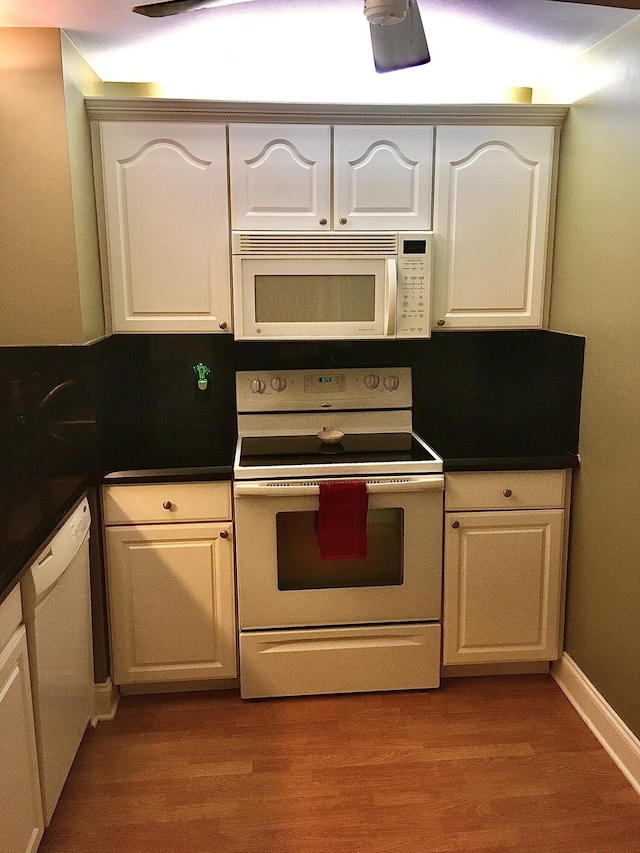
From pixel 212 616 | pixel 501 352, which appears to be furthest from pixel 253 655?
pixel 501 352

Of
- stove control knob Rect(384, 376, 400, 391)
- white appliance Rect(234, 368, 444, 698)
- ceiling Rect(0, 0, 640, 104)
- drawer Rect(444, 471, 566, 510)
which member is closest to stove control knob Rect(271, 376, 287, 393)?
white appliance Rect(234, 368, 444, 698)

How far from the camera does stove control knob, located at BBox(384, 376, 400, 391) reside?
9.67ft

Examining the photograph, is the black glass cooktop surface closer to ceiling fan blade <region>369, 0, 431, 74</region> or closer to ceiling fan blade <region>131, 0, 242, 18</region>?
ceiling fan blade <region>369, 0, 431, 74</region>

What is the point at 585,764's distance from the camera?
2.28 metres

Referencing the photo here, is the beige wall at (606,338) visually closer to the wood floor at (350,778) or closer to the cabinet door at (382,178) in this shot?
the wood floor at (350,778)

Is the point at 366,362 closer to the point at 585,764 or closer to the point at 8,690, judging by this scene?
the point at 585,764

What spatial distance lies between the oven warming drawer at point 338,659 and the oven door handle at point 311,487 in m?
0.53

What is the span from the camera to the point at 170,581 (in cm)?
253

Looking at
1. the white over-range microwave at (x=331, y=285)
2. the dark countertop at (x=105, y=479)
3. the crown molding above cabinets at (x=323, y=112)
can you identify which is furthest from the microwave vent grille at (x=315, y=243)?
the dark countertop at (x=105, y=479)

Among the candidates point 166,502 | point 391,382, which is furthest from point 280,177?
point 166,502

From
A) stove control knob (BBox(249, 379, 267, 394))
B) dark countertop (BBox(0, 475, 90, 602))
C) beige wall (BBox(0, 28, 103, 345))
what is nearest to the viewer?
dark countertop (BBox(0, 475, 90, 602))

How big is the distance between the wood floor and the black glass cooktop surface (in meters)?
0.91

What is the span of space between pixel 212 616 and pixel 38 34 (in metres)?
1.99

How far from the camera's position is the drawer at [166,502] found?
2463 millimetres
